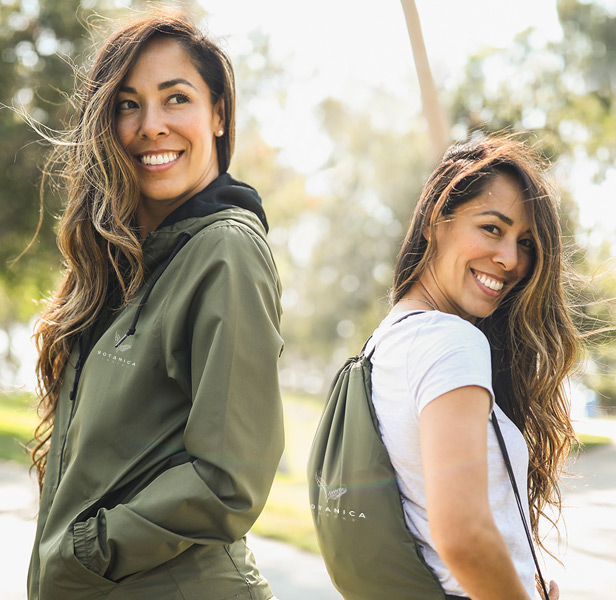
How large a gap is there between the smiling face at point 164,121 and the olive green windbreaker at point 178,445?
322 millimetres

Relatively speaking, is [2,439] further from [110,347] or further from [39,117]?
[110,347]

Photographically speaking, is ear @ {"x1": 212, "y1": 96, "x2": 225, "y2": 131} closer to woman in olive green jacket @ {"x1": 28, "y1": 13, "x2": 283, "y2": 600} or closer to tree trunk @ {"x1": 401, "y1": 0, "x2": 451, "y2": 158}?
woman in olive green jacket @ {"x1": 28, "y1": 13, "x2": 283, "y2": 600}

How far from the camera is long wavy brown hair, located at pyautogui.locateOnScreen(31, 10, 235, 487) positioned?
2.25 metres

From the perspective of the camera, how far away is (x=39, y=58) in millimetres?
8781

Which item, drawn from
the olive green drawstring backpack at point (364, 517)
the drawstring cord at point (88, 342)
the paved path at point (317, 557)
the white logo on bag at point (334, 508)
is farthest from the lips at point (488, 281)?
the paved path at point (317, 557)

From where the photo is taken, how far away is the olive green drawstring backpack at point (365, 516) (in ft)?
5.91

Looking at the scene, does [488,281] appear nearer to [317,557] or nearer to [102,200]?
[102,200]

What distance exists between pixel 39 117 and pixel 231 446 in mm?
7862

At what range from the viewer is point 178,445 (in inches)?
76.6

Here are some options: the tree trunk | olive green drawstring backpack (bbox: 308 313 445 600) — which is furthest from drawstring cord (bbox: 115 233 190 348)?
the tree trunk

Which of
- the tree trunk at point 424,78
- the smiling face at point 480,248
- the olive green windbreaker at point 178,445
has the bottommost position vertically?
the olive green windbreaker at point 178,445

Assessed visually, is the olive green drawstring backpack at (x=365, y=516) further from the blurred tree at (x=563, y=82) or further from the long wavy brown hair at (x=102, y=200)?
the blurred tree at (x=563, y=82)

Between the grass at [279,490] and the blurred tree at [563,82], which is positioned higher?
the blurred tree at [563,82]

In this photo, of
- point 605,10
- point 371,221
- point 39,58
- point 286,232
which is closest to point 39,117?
point 39,58
